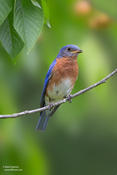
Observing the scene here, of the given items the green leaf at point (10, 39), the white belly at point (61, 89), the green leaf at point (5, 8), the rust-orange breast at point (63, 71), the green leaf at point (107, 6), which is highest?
the green leaf at point (107, 6)

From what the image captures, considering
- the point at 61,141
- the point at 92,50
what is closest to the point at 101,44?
the point at 92,50

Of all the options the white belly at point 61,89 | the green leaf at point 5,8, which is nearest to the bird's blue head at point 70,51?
the white belly at point 61,89

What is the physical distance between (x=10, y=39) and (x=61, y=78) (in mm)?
3020

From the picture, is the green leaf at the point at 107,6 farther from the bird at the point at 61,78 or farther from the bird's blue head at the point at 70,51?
the bird's blue head at the point at 70,51

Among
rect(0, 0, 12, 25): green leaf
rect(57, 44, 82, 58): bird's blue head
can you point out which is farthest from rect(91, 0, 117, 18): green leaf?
rect(57, 44, 82, 58): bird's blue head

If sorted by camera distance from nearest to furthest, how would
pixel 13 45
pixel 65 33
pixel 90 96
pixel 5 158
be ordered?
pixel 13 45 < pixel 5 158 < pixel 65 33 < pixel 90 96

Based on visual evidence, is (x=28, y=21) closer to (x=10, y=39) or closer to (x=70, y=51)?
(x=10, y=39)

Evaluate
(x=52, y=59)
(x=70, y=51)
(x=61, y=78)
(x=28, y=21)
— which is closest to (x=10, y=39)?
(x=28, y=21)

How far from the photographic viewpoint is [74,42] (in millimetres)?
3924

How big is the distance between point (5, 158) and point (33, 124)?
616 centimetres

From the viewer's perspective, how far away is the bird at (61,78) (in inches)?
230

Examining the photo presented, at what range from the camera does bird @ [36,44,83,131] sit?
19.1 ft

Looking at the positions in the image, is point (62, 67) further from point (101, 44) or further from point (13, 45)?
point (13, 45)

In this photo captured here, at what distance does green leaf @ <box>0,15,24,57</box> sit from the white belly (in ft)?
9.46
